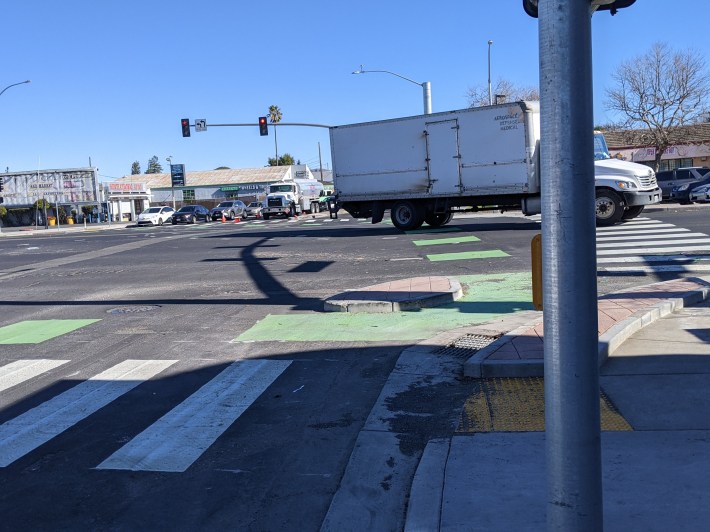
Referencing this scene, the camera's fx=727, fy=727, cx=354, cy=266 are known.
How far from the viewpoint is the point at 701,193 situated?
3180 centimetres

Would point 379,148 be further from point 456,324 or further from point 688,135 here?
point 688,135

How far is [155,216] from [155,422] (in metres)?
52.4

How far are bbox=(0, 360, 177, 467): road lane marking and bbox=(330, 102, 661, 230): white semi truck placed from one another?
15596 millimetres

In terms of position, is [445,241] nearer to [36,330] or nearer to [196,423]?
[36,330]

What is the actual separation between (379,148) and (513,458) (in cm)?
2011

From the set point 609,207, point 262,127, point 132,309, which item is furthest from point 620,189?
point 262,127

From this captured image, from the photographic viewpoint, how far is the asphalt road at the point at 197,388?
15.0 ft

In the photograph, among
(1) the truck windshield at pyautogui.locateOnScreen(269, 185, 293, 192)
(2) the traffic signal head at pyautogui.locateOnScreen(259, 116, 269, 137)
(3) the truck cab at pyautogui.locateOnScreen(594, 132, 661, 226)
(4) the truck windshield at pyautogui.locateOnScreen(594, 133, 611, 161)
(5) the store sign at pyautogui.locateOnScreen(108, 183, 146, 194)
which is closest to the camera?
(3) the truck cab at pyautogui.locateOnScreen(594, 132, 661, 226)

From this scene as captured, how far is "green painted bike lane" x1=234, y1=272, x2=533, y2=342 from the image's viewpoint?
9.19 m

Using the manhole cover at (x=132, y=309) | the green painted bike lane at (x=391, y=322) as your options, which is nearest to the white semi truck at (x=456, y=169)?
the green painted bike lane at (x=391, y=322)

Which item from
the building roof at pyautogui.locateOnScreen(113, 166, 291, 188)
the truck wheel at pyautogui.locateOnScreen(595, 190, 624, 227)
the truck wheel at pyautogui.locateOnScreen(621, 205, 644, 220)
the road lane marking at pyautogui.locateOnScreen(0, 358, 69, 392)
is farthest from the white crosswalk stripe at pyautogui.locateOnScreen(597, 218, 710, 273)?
the building roof at pyautogui.locateOnScreen(113, 166, 291, 188)

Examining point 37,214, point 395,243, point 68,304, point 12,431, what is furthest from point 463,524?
point 37,214

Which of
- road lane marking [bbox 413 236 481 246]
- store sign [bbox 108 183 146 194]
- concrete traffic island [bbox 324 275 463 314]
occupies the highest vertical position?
store sign [bbox 108 183 146 194]

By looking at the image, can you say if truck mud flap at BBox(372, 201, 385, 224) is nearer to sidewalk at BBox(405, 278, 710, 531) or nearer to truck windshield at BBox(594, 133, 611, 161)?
truck windshield at BBox(594, 133, 611, 161)
